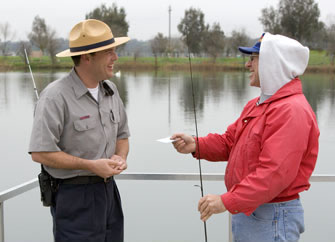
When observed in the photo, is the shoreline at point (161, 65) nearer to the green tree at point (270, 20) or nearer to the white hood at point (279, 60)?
the green tree at point (270, 20)

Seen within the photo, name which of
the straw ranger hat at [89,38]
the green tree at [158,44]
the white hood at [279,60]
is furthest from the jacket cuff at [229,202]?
the green tree at [158,44]

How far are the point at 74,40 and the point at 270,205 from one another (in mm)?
1224

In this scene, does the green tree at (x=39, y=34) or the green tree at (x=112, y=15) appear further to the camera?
the green tree at (x=112, y=15)

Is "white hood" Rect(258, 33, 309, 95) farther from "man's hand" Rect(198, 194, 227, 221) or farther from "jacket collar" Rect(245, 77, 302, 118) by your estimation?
"man's hand" Rect(198, 194, 227, 221)

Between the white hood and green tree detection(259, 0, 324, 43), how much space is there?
60.1m

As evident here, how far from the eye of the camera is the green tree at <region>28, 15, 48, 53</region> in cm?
6398

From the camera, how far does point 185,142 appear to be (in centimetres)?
235

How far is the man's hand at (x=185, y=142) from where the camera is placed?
2.34 meters

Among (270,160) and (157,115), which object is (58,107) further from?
(157,115)

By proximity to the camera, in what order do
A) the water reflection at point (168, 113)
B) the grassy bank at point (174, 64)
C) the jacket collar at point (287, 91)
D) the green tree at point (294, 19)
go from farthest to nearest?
the green tree at point (294, 19)
the grassy bank at point (174, 64)
the water reflection at point (168, 113)
the jacket collar at point (287, 91)

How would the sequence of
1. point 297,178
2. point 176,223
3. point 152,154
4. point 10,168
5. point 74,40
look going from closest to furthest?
1. point 297,178
2. point 74,40
3. point 176,223
4. point 10,168
5. point 152,154

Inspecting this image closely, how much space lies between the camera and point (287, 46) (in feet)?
5.77

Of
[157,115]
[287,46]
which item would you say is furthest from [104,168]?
[157,115]

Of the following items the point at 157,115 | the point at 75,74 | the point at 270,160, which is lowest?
the point at 157,115
